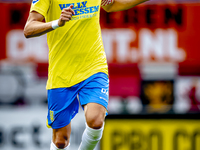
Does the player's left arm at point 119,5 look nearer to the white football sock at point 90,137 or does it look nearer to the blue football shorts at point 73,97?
the blue football shorts at point 73,97

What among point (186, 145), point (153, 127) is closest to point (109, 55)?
point (153, 127)

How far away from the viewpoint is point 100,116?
10.9 feet

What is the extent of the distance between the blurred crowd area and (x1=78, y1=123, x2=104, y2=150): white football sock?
11.9 ft

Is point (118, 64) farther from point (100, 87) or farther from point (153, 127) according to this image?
point (100, 87)

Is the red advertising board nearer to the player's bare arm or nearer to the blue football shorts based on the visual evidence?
the blue football shorts

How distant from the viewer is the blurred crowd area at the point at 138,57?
711cm

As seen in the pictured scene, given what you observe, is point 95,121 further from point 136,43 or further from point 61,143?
point 136,43

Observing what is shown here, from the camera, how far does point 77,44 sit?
11.5 ft

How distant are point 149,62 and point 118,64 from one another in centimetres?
55

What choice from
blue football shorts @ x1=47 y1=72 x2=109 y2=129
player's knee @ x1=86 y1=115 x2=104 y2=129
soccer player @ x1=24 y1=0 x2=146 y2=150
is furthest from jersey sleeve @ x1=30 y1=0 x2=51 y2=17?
player's knee @ x1=86 y1=115 x2=104 y2=129

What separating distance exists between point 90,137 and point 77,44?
0.81m

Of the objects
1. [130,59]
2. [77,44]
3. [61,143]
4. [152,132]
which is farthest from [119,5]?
[130,59]

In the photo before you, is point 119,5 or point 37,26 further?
point 119,5

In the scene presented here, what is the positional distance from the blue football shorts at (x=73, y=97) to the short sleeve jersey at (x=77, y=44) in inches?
2.1
